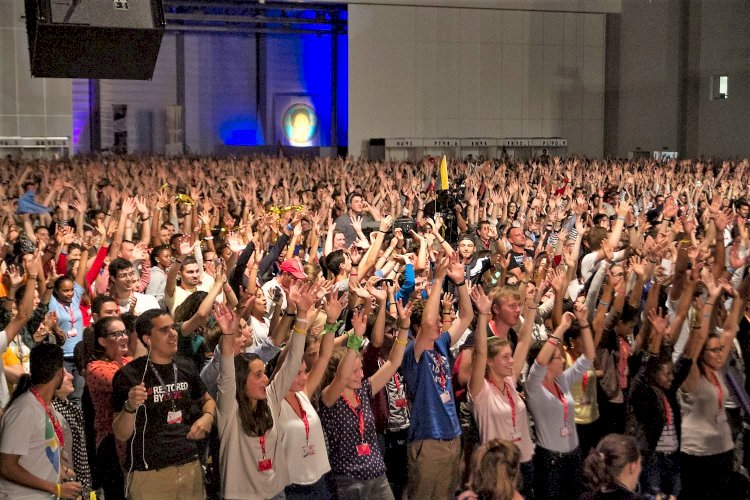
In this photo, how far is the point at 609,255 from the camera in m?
8.44

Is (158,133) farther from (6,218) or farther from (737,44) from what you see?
(6,218)

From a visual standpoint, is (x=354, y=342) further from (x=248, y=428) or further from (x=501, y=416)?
(x=501, y=416)

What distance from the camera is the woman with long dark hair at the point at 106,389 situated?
5.17 metres

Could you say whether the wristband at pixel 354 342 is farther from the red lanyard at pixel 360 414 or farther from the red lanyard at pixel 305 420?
the red lanyard at pixel 305 420

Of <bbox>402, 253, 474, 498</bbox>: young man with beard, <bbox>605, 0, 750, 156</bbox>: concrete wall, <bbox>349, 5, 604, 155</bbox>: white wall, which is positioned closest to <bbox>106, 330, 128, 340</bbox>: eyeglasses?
<bbox>402, 253, 474, 498</bbox>: young man with beard

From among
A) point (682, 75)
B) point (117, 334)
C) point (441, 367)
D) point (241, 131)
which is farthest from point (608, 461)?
point (241, 131)

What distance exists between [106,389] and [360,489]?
4.44ft

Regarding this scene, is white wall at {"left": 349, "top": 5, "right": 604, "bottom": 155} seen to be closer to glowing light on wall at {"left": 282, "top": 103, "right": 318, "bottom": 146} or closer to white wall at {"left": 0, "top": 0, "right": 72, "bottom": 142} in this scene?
glowing light on wall at {"left": 282, "top": 103, "right": 318, "bottom": 146}

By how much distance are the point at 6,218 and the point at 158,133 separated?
21981 mm

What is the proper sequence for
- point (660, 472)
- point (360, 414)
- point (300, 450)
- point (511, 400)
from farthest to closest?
1. point (660, 472)
2. point (511, 400)
3. point (360, 414)
4. point (300, 450)

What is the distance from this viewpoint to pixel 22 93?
85.1ft

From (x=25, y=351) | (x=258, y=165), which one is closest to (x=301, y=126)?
(x=258, y=165)

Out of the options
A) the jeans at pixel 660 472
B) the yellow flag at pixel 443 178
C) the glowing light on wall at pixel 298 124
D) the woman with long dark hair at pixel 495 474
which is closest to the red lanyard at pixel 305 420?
the woman with long dark hair at pixel 495 474

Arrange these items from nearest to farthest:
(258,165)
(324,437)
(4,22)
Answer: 1. (324,437)
2. (258,165)
3. (4,22)
